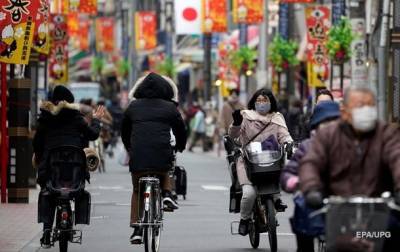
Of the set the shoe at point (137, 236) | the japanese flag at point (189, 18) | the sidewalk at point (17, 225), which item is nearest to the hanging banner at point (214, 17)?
the japanese flag at point (189, 18)

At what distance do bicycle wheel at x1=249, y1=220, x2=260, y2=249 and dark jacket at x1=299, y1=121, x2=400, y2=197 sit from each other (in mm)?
6691

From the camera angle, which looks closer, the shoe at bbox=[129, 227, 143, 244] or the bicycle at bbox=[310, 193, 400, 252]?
the bicycle at bbox=[310, 193, 400, 252]

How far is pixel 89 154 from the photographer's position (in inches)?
722

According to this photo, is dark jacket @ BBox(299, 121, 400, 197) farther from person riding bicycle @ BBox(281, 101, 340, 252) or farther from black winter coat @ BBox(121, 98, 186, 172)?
black winter coat @ BBox(121, 98, 186, 172)

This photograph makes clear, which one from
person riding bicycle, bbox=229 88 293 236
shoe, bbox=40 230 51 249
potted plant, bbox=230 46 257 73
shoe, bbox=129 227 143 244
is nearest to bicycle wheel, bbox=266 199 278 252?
person riding bicycle, bbox=229 88 293 236

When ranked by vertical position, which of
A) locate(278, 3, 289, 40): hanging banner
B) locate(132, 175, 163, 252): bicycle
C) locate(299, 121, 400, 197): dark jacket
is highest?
locate(299, 121, 400, 197): dark jacket

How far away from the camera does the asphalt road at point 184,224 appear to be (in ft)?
59.0

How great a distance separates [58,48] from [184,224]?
24383mm

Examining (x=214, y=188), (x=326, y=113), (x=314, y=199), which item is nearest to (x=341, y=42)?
(x=214, y=188)

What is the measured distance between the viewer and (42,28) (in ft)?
83.0

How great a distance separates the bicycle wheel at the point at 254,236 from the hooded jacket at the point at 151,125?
150cm

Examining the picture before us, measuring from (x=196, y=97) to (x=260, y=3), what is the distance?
3437 cm

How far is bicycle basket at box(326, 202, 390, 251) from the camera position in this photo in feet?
33.7

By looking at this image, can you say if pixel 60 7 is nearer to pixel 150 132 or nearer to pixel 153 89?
pixel 153 89
